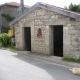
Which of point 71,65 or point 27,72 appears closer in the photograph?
point 27,72

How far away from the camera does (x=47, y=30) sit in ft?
38.0

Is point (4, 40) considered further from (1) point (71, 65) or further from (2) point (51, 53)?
(1) point (71, 65)

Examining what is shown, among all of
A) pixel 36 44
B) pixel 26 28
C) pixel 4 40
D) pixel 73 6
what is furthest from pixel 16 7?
pixel 36 44

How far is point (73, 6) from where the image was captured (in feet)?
72.5

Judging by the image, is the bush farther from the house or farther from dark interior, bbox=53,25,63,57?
the house

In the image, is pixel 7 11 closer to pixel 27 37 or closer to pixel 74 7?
pixel 74 7

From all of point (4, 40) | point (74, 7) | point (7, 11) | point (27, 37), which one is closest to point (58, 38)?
point (27, 37)

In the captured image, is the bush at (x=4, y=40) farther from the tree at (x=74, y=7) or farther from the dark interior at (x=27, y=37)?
the tree at (x=74, y=7)

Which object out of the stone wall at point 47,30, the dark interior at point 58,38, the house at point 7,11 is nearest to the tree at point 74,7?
the dark interior at point 58,38

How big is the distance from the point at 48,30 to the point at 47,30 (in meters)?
0.08

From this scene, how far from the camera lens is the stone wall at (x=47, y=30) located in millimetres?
10055

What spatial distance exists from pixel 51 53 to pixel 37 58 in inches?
43.0

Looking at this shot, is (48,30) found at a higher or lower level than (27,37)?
higher

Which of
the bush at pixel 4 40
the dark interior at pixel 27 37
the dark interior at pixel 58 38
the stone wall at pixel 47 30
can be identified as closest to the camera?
the stone wall at pixel 47 30
